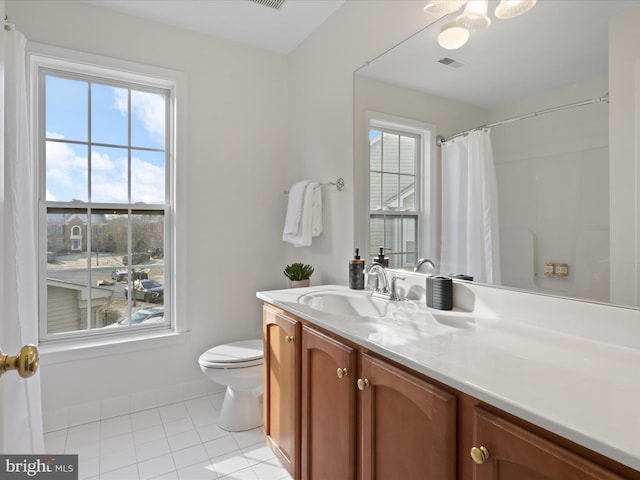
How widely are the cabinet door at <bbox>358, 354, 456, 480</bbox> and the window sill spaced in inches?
Result: 68.0

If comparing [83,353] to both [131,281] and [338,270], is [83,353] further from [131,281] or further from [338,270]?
[338,270]

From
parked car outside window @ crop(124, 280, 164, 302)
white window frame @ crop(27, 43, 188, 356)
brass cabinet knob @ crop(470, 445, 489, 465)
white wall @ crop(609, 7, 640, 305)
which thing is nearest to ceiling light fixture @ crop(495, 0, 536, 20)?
white wall @ crop(609, 7, 640, 305)

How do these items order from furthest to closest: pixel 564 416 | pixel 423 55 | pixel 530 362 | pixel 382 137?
pixel 382 137
pixel 423 55
pixel 530 362
pixel 564 416

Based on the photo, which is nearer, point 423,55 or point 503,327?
point 503,327

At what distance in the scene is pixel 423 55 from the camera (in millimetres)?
1647

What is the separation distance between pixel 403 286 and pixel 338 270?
57 centimetres

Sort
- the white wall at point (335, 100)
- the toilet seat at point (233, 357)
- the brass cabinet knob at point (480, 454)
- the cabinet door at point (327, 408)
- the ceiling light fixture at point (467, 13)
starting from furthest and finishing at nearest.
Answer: the toilet seat at point (233, 357), the white wall at point (335, 100), the ceiling light fixture at point (467, 13), the cabinet door at point (327, 408), the brass cabinet knob at point (480, 454)

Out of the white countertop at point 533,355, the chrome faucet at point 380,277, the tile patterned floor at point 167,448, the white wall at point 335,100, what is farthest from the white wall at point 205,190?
the white countertop at point 533,355

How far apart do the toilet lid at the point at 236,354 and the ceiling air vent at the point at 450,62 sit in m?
1.79

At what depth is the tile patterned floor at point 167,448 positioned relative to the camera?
5.62 ft

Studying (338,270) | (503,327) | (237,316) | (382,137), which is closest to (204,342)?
(237,316)

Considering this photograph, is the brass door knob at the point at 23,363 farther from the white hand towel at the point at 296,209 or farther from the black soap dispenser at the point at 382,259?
the white hand towel at the point at 296,209

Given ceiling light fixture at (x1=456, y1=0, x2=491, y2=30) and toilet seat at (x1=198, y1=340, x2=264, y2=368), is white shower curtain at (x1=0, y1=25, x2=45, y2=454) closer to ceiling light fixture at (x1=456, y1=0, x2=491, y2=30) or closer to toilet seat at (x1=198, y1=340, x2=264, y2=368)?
toilet seat at (x1=198, y1=340, x2=264, y2=368)

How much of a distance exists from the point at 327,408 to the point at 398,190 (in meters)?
1.09
